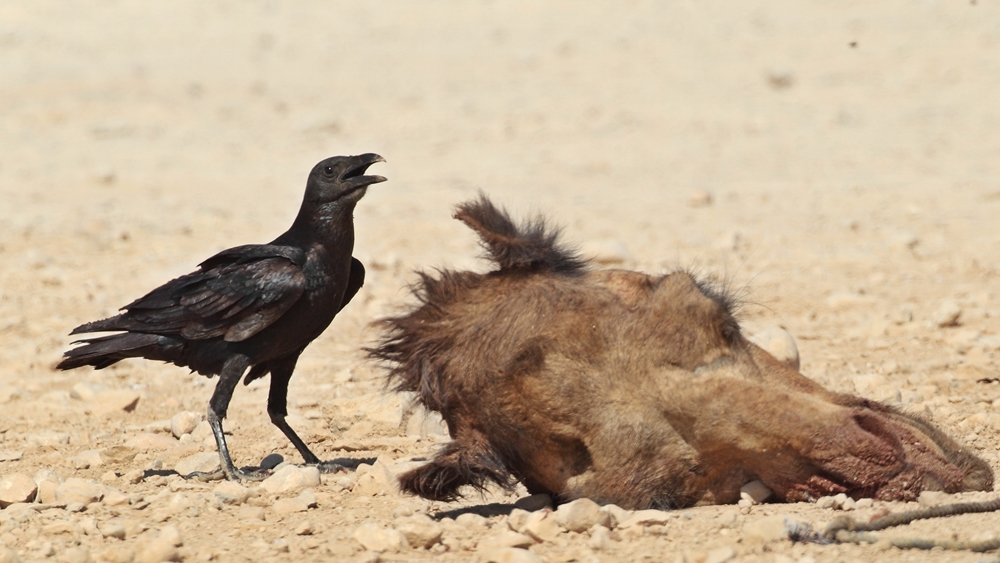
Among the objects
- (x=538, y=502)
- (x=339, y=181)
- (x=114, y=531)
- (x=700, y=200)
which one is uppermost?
(x=700, y=200)

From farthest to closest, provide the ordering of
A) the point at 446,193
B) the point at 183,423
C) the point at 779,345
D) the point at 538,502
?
the point at 446,193 < the point at 183,423 < the point at 779,345 < the point at 538,502

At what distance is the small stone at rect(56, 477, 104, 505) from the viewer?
4.38 meters

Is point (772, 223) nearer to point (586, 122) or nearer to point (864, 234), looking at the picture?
point (864, 234)

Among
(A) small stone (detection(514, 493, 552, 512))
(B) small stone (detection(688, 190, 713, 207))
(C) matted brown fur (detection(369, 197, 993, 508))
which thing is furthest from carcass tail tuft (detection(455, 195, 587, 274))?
(B) small stone (detection(688, 190, 713, 207))

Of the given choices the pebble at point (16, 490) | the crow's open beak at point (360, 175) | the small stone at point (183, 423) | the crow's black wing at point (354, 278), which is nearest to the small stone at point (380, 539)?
the pebble at point (16, 490)

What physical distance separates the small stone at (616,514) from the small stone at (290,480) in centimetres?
137

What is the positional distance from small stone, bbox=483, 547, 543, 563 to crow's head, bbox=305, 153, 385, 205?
221 cm

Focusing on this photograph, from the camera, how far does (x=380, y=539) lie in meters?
3.69

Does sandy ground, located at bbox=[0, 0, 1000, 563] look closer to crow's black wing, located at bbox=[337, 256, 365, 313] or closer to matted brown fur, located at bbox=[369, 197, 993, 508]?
matted brown fur, located at bbox=[369, 197, 993, 508]

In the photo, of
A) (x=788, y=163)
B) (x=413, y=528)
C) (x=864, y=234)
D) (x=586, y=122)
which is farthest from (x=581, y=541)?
(x=586, y=122)

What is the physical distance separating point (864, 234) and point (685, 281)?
19.4ft

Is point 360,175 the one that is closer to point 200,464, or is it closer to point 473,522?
point 200,464

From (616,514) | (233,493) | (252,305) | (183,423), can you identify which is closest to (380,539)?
(616,514)

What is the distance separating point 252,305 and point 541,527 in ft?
6.47
